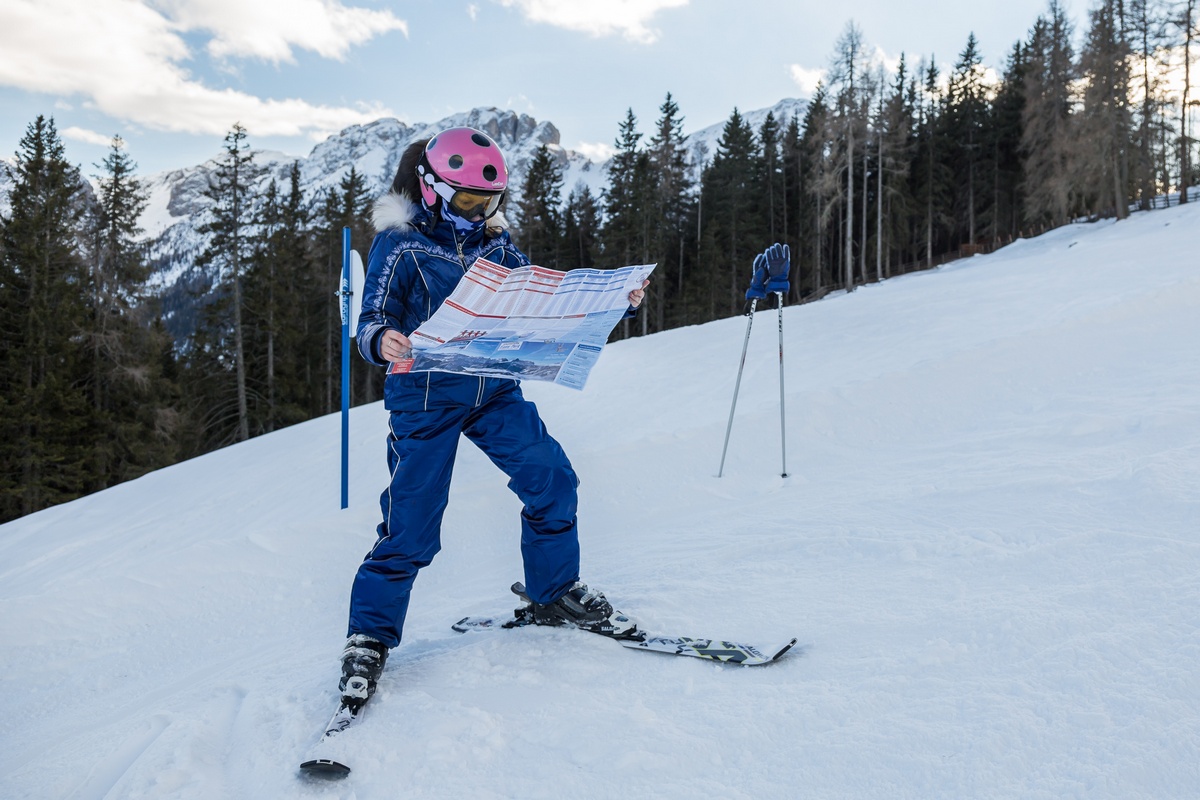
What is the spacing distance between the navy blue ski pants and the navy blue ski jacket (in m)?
0.06

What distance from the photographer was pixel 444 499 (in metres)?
2.58

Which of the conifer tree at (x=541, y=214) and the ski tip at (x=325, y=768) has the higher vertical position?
the conifer tree at (x=541, y=214)

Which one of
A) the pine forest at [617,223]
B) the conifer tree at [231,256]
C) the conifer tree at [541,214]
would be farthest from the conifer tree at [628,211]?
the conifer tree at [231,256]

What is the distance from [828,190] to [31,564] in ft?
95.7

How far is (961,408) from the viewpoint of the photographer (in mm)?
6219

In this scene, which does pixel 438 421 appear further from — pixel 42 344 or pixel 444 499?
pixel 42 344

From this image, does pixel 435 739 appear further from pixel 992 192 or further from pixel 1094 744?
pixel 992 192

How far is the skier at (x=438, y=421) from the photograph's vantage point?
8.20ft

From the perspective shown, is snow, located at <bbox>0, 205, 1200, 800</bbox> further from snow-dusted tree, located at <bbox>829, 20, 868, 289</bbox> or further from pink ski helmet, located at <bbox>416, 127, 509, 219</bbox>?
snow-dusted tree, located at <bbox>829, 20, 868, 289</bbox>

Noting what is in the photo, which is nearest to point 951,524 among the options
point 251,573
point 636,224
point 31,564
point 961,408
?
point 961,408

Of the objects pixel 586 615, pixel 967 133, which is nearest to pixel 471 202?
pixel 586 615

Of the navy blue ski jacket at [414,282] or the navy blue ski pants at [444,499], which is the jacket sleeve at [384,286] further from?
the navy blue ski pants at [444,499]

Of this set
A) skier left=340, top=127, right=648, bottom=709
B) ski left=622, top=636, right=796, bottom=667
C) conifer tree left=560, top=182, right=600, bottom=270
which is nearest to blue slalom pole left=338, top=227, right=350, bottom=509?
skier left=340, top=127, right=648, bottom=709

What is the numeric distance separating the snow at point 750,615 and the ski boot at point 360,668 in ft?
0.29
